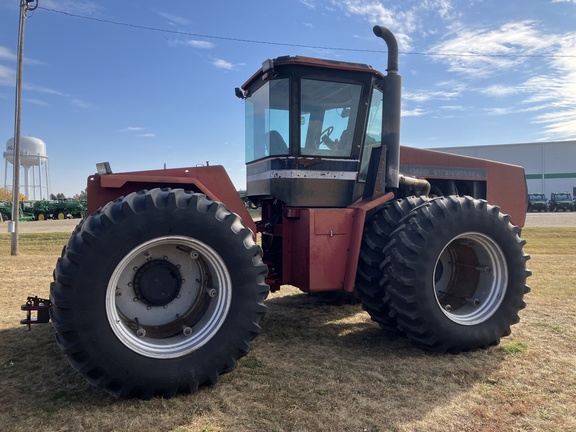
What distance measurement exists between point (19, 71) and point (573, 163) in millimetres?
64654

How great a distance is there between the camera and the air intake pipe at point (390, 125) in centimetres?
483

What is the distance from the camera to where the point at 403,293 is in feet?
13.8

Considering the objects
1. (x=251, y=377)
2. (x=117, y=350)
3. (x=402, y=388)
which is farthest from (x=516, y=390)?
(x=117, y=350)

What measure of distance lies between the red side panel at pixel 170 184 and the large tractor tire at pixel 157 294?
48 cm

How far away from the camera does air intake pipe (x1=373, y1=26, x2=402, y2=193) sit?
Result: 15.8ft

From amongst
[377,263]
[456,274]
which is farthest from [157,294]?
[456,274]

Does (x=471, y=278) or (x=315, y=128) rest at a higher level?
(x=315, y=128)

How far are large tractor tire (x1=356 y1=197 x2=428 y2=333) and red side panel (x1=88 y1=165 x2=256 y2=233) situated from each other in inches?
48.0

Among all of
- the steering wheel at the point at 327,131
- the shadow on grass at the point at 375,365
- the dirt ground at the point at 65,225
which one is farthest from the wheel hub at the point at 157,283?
the dirt ground at the point at 65,225

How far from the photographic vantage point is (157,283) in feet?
12.2

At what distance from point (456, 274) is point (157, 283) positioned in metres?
3.23

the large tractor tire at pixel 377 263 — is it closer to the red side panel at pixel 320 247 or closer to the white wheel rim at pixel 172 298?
the red side panel at pixel 320 247

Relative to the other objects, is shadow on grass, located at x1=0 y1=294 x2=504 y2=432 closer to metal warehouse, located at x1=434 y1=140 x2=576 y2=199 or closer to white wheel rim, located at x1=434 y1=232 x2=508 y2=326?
white wheel rim, located at x1=434 y1=232 x2=508 y2=326

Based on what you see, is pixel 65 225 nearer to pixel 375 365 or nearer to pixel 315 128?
pixel 315 128
